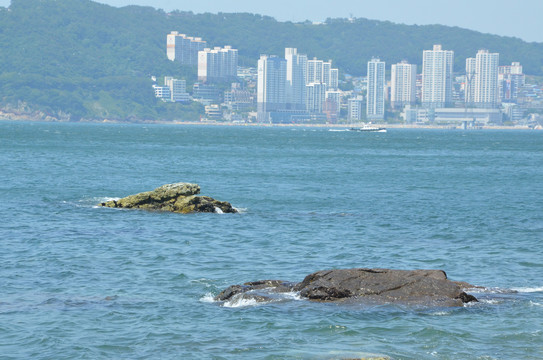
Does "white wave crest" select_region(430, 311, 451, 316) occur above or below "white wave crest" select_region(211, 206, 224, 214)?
above

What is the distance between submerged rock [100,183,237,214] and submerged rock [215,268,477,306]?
810 inches

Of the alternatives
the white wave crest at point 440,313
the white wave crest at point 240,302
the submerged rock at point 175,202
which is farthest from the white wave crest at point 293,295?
the submerged rock at point 175,202

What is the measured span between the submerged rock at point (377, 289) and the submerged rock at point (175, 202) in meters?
20.6

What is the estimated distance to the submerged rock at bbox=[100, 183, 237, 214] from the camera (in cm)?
4478

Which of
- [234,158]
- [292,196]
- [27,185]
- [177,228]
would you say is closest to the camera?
[177,228]

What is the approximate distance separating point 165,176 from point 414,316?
55074mm

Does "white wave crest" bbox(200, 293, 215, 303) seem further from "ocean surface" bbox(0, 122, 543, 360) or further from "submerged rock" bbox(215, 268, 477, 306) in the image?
"submerged rock" bbox(215, 268, 477, 306)

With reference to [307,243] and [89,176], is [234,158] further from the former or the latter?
[307,243]

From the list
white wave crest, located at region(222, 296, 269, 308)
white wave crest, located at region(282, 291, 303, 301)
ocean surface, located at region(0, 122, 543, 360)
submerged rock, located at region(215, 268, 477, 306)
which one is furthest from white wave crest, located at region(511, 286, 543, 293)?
white wave crest, located at region(222, 296, 269, 308)

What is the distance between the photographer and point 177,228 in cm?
3828

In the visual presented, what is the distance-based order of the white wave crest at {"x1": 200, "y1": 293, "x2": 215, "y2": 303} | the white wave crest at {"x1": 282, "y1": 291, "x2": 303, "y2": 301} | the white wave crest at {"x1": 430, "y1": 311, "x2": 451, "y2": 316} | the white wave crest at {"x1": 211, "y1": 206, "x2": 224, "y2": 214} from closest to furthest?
the white wave crest at {"x1": 430, "y1": 311, "x2": 451, "y2": 316}
the white wave crest at {"x1": 282, "y1": 291, "x2": 303, "y2": 301}
the white wave crest at {"x1": 200, "y1": 293, "x2": 215, "y2": 303}
the white wave crest at {"x1": 211, "y1": 206, "x2": 224, "y2": 214}

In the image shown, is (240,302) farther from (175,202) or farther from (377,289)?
(175,202)

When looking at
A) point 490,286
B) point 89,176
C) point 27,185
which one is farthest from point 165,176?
point 490,286

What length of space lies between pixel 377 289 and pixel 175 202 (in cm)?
2317
